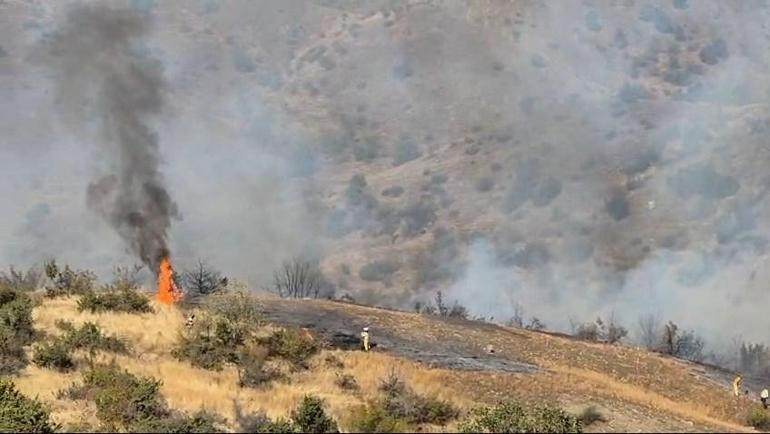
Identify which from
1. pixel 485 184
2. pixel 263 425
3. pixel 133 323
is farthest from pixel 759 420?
pixel 485 184

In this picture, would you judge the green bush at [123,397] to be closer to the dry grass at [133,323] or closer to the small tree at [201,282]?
the dry grass at [133,323]

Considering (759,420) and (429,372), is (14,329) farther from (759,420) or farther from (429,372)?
(759,420)

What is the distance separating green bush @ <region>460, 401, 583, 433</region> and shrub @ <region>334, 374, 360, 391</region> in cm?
379

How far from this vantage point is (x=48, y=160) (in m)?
74.9

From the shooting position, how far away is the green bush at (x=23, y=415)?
16250mm

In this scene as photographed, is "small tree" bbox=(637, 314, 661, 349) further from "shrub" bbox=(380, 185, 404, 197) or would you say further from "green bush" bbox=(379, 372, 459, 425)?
"green bush" bbox=(379, 372, 459, 425)

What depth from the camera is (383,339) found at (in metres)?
26.8

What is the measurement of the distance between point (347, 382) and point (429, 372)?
2304 mm

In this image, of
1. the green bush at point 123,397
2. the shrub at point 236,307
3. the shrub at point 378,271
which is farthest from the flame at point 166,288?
the shrub at point 378,271

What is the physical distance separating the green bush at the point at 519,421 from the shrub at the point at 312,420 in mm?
2260

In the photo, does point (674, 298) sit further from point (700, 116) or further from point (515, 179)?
point (700, 116)

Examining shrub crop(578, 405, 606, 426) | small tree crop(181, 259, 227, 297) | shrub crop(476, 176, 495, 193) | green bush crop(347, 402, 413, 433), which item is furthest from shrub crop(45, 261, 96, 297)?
shrub crop(476, 176, 495, 193)

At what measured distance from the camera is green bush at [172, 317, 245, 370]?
2153cm

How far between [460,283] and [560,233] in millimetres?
8671
